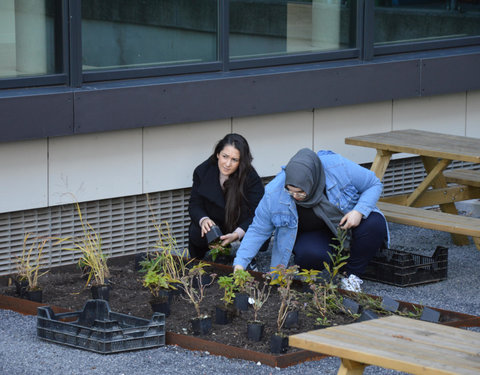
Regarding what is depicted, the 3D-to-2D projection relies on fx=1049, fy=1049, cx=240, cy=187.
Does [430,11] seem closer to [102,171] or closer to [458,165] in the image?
[458,165]

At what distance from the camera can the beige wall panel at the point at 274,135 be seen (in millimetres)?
7898

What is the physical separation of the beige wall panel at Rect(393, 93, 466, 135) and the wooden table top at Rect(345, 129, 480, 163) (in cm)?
46

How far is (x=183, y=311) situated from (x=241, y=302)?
0.34 m

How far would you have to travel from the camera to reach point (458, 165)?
9320 mm

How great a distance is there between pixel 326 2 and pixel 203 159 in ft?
5.85

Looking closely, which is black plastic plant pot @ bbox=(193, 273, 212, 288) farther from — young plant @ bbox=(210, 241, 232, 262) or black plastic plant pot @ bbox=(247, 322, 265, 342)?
black plastic plant pot @ bbox=(247, 322, 265, 342)

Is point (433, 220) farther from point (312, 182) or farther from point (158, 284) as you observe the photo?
point (158, 284)

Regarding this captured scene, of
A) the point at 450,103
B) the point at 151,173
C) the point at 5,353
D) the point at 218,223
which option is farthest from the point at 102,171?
the point at 450,103

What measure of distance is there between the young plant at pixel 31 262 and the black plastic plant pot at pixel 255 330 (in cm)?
155

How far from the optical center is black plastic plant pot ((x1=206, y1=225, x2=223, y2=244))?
7.04 metres

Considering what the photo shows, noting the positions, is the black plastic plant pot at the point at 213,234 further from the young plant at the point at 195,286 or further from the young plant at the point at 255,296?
the young plant at the point at 255,296

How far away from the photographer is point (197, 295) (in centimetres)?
627

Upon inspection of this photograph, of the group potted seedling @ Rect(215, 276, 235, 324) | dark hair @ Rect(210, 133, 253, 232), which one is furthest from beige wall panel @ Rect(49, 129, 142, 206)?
potted seedling @ Rect(215, 276, 235, 324)

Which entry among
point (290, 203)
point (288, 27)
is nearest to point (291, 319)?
point (290, 203)
